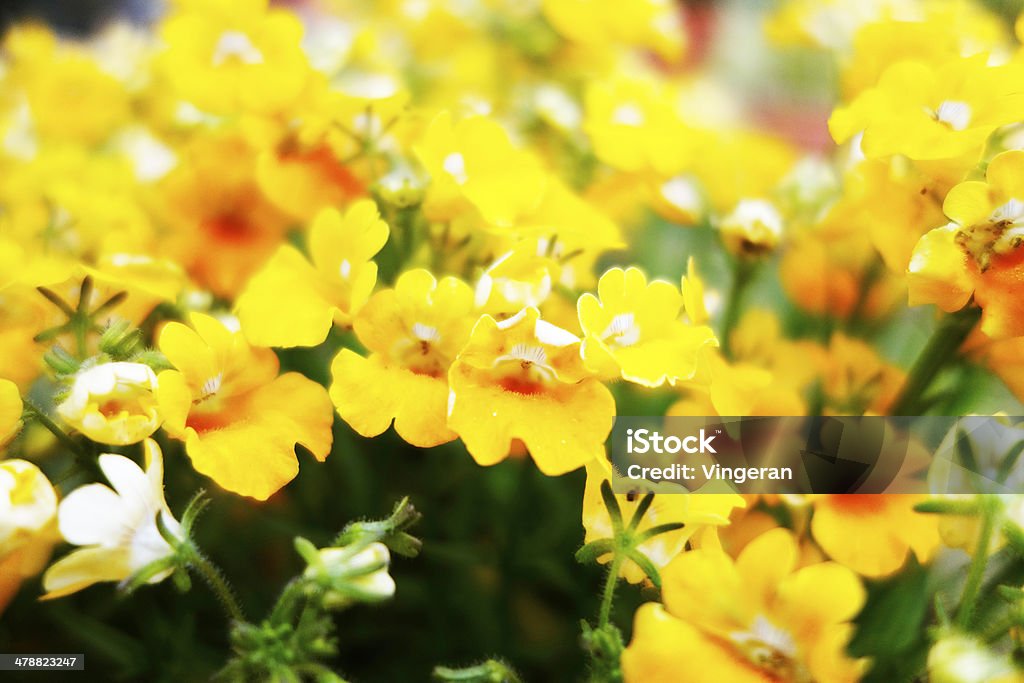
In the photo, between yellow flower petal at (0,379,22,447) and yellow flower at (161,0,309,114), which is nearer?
yellow flower petal at (0,379,22,447)

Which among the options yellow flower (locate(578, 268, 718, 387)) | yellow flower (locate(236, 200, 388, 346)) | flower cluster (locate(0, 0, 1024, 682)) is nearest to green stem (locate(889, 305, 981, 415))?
flower cluster (locate(0, 0, 1024, 682))

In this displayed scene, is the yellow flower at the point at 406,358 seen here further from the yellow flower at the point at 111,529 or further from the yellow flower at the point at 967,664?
the yellow flower at the point at 967,664

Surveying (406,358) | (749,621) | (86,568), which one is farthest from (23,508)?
(749,621)

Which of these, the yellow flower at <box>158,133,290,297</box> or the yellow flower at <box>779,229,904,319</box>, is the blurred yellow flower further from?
the yellow flower at <box>158,133,290,297</box>

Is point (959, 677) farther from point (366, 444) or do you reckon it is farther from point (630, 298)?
point (366, 444)

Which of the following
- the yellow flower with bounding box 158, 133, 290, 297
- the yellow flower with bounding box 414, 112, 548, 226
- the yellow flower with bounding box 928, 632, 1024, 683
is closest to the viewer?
the yellow flower with bounding box 928, 632, 1024, 683

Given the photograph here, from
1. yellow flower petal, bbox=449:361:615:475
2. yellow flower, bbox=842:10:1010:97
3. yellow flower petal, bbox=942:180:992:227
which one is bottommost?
yellow flower petal, bbox=449:361:615:475

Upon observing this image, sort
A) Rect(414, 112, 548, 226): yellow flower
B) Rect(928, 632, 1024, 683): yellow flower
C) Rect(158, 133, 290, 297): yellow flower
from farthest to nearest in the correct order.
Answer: Rect(158, 133, 290, 297): yellow flower < Rect(414, 112, 548, 226): yellow flower < Rect(928, 632, 1024, 683): yellow flower

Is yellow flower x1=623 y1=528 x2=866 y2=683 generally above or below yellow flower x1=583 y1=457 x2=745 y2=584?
below
